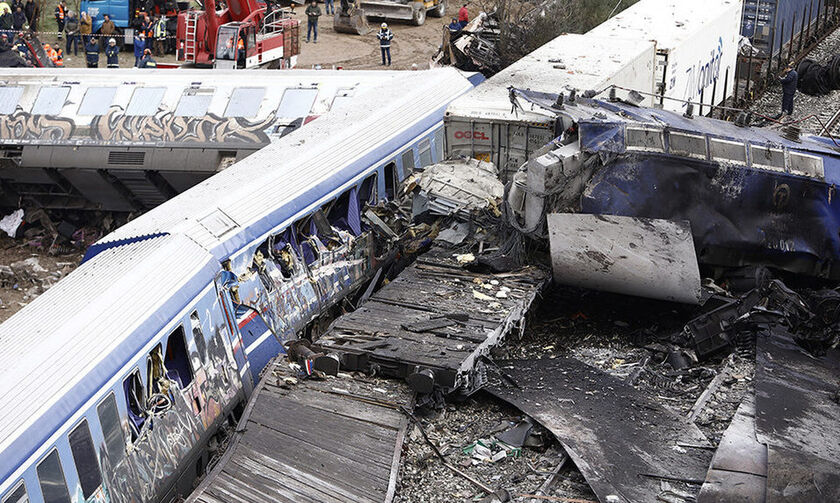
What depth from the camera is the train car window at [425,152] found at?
62.3 ft

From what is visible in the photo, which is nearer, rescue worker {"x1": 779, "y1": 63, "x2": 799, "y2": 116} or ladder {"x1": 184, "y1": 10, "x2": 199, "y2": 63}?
rescue worker {"x1": 779, "y1": 63, "x2": 799, "y2": 116}

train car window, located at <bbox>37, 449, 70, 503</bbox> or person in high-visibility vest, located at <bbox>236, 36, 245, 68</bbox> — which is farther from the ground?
person in high-visibility vest, located at <bbox>236, 36, 245, 68</bbox>

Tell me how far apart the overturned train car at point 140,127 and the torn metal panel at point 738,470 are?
37.9 feet

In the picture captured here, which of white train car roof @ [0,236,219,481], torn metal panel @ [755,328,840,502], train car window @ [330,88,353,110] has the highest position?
train car window @ [330,88,353,110]

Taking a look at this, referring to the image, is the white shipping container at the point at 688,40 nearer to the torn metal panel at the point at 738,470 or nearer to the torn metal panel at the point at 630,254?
the torn metal panel at the point at 630,254

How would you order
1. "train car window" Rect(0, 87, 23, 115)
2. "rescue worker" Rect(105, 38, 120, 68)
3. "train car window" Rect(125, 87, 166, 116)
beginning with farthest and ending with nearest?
"rescue worker" Rect(105, 38, 120, 68) < "train car window" Rect(0, 87, 23, 115) < "train car window" Rect(125, 87, 166, 116)

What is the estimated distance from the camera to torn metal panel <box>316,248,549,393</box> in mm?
11914

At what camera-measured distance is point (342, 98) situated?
2091cm

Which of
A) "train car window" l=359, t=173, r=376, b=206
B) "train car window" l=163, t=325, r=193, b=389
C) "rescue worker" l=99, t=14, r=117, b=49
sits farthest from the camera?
"rescue worker" l=99, t=14, r=117, b=49

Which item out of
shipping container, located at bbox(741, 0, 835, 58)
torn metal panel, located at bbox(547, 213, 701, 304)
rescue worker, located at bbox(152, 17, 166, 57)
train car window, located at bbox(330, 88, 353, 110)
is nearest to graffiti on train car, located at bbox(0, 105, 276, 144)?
train car window, located at bbox(330, 88, 353, 110)

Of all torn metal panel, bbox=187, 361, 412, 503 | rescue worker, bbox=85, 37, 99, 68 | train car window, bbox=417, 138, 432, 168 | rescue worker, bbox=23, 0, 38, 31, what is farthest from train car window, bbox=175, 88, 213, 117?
rescue worker, bbox=23, 0, 38, 31

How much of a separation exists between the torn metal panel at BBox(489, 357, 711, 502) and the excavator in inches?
683

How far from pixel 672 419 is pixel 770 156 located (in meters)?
4.67

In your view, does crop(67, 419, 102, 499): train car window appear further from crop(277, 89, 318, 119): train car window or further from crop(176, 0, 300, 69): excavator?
crop(176, 0, 300, 69): excavator
